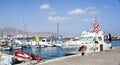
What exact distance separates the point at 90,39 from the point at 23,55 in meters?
17.1

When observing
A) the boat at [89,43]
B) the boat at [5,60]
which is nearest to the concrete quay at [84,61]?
the boat at [5,60]

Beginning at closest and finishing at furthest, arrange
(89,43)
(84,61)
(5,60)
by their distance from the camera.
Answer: (84,61) → (5,60) → (89,43)

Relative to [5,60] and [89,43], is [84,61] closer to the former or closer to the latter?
[5,60]

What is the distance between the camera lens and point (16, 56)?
2211 centimetres

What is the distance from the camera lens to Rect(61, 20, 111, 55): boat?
34938 mm

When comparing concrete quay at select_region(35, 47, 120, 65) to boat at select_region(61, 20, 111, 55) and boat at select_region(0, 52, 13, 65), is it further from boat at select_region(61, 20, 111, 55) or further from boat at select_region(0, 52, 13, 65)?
boat at select_region(61, 20, 111, 55)

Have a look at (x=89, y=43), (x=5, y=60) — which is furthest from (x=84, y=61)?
(x=89, y=43)

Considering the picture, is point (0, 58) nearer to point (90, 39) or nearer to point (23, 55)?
point (23, 55)

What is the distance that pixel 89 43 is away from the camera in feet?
117

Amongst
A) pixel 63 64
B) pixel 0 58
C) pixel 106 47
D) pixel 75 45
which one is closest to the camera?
pixel 63 64

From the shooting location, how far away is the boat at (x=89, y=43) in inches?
1375

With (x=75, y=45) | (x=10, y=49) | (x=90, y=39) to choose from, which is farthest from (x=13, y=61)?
(x=10, y=49)

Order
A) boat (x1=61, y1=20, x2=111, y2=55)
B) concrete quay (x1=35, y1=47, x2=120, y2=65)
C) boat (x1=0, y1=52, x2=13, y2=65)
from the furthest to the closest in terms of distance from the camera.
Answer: boat (x1=61, y1=20, x2=111, y2=55) < boat (x1=0, y1=52, x2=13, y2=65) < concrete quay (x1=35, y1=47, x2=120, y2=65)

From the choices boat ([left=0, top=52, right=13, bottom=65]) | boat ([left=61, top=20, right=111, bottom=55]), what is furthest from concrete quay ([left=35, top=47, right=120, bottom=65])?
boat ([left=61, top=20, right=111, bottom=55])
